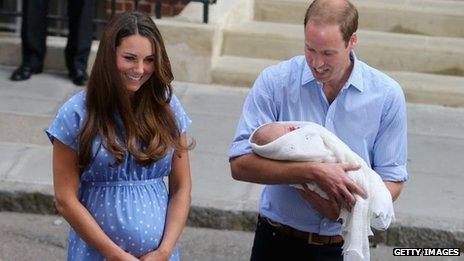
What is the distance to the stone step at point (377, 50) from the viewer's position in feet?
28.5

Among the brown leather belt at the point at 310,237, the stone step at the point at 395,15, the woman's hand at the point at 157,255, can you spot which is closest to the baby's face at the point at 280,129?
the brown leather belt at the point at 310,237

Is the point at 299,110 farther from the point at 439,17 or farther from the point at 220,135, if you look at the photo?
the point at 439,17

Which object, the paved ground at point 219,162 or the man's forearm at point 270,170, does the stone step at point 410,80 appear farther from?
the man's forearm at point 270,170

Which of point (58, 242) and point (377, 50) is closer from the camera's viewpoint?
point (58, 242)

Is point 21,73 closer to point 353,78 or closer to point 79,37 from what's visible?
point 79,37

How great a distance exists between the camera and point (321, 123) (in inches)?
129

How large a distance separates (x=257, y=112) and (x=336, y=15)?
440 mm

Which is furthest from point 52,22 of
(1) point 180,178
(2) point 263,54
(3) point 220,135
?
(1) point 180,178

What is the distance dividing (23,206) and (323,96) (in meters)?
3.22

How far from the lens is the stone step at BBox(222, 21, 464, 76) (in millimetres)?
8695

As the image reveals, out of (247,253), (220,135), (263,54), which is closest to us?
(247,253)

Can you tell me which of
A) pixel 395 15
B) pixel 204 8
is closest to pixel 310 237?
pixel 204 8

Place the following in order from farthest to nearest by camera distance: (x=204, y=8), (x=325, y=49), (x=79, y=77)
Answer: (x=204, y=8) → (x=79, y=77) → (x=325, y=49)

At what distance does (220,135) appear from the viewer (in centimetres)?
725
